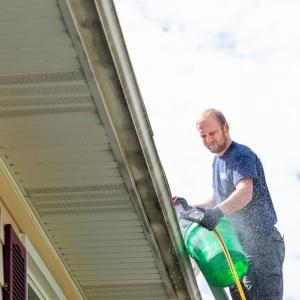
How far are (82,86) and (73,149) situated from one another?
1.62 ft

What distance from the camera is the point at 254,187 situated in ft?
19.5

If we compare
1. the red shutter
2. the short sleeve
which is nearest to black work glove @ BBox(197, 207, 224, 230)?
the short sleeve

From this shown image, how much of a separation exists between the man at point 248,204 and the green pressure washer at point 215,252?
13 cm

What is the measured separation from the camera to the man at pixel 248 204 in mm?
5809

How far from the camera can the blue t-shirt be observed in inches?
233

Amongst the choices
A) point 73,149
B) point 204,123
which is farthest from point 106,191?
point 204,123

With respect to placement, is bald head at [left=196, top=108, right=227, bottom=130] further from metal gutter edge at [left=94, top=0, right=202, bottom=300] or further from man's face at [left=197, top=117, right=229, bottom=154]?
metal gutter edge at [left=94, top=0, right=202, bottom=300]

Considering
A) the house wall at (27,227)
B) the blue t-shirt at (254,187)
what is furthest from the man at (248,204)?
the house wall at (27,227)

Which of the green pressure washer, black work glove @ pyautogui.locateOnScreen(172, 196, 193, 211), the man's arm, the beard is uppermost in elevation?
the beard

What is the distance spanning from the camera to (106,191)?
4848 mm

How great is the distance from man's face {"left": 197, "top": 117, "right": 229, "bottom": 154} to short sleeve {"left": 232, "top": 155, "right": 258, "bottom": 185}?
21cm

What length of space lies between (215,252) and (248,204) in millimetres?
438

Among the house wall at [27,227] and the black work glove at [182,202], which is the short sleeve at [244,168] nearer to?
the black work glove at [182,202]

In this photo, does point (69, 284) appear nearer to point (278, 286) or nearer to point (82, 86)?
point (278, 286)
